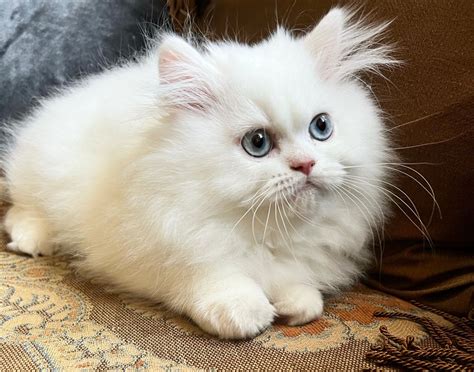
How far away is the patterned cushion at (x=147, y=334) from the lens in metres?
0.88

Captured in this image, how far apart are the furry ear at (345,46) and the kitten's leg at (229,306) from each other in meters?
0.47

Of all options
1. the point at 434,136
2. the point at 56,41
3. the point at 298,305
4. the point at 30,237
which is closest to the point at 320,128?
the point at 434,136

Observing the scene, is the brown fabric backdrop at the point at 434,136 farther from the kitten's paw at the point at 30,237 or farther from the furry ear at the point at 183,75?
the kitten's paw at the point at 30,237

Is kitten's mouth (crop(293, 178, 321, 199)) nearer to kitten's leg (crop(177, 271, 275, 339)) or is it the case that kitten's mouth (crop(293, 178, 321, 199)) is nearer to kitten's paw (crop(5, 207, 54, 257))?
kitten's leg (crop(177, 271, 275, 339))

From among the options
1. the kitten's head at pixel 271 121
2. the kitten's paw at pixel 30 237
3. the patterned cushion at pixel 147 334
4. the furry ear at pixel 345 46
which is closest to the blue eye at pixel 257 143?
the kitten's head at pixel 271 121

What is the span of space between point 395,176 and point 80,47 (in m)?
1.19

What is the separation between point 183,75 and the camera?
107cm

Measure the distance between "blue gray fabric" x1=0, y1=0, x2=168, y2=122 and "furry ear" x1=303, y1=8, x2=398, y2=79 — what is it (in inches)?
34.3

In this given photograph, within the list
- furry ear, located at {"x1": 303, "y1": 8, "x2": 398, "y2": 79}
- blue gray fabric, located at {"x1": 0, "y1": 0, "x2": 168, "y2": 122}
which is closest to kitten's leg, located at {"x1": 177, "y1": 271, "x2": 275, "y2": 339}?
furry ear, located at {"x1": 303, "y1": 8, "x2": 398, "y2": 79}

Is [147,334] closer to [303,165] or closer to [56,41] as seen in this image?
[303,165]

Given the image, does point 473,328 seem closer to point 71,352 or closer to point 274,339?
point 274,339

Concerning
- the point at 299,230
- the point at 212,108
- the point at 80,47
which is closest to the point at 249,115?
the point at 212,108

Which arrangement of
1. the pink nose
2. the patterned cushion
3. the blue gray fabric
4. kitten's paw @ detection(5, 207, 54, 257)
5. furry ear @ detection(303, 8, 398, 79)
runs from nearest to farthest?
the patterned cushion → the pink nose → furry ear @ detection(303, 8, 398, 79) → kitten's paw @ detection(5, 207, 54, 257) → the blue gray fabric

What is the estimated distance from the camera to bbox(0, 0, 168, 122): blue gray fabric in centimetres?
185
